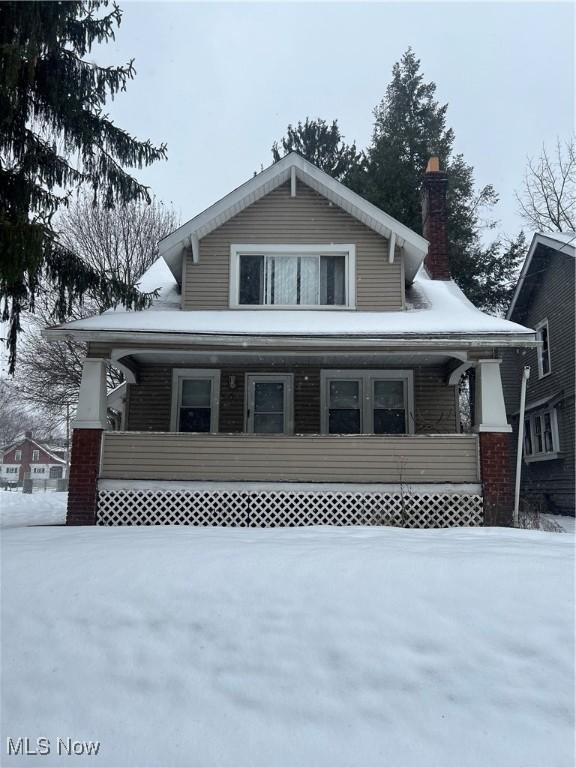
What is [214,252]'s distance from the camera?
1201cm

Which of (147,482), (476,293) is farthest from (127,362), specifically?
(476,293)

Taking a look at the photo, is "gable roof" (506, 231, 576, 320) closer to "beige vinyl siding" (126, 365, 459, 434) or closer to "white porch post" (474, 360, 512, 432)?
"beige vinyl siding" (126, 365, 459, 434)

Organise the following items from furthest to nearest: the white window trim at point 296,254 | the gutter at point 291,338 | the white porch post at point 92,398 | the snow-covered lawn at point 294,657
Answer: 1. the white window trim at point 296,254
2. the white porch post at point 92,398
3. the gutter at point 291,338
4. the snow-covered lawn at point 294,657

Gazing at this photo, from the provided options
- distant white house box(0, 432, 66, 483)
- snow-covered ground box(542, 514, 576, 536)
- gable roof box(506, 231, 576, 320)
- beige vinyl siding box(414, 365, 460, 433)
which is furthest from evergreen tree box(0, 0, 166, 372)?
distant white house box(0, 432, 66, 483)

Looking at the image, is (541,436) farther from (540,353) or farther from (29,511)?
(29,511)

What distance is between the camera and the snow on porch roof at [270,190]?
11633 millimetres

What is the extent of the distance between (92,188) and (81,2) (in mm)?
2715

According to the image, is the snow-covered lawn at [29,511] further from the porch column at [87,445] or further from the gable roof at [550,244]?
the gable roof at [550,244]

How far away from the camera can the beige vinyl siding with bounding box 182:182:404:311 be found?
11.8m

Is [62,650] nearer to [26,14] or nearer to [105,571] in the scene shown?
[105,571]

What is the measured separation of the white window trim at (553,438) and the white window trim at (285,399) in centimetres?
882

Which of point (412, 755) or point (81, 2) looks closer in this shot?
point (412, 755)

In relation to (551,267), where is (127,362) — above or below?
below

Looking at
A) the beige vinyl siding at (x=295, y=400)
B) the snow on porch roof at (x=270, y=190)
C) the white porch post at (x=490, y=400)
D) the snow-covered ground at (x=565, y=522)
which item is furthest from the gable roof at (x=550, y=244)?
the white porch post at (x=490, y=400)
